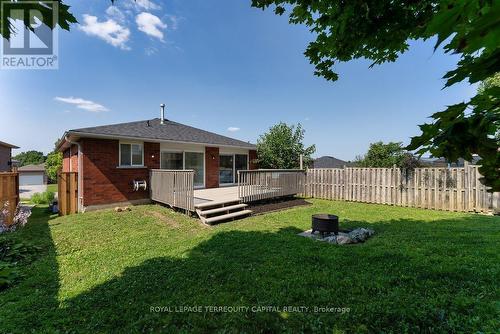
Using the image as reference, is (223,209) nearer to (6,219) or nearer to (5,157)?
(6,219)

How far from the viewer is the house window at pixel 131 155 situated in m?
11.1

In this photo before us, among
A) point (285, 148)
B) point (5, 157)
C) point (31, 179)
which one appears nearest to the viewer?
point (285, 148)

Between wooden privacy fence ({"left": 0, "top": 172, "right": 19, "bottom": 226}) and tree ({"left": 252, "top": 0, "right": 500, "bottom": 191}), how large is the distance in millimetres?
9826

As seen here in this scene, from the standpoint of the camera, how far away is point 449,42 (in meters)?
1.10

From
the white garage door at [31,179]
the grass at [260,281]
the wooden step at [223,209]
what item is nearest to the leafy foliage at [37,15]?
the grass at [260,281]

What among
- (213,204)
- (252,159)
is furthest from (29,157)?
(213,204)

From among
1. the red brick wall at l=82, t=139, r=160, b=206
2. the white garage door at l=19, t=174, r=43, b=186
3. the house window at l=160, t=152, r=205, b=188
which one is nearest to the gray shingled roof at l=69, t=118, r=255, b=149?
the red brick wall at l=82, t=139, r=160, b=206

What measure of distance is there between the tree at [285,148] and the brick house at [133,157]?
1469 millimetres

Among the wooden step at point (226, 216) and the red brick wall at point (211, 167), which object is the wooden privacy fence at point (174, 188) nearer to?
the wooden step at point (226, 216)

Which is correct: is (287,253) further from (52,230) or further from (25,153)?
(25,153)

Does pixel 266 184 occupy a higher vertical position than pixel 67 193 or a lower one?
higher

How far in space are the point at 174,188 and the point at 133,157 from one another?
3.65 meters

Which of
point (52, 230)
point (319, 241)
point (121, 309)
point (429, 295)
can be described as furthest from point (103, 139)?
point (429, 295)

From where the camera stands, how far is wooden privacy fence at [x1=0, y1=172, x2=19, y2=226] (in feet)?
23.9
